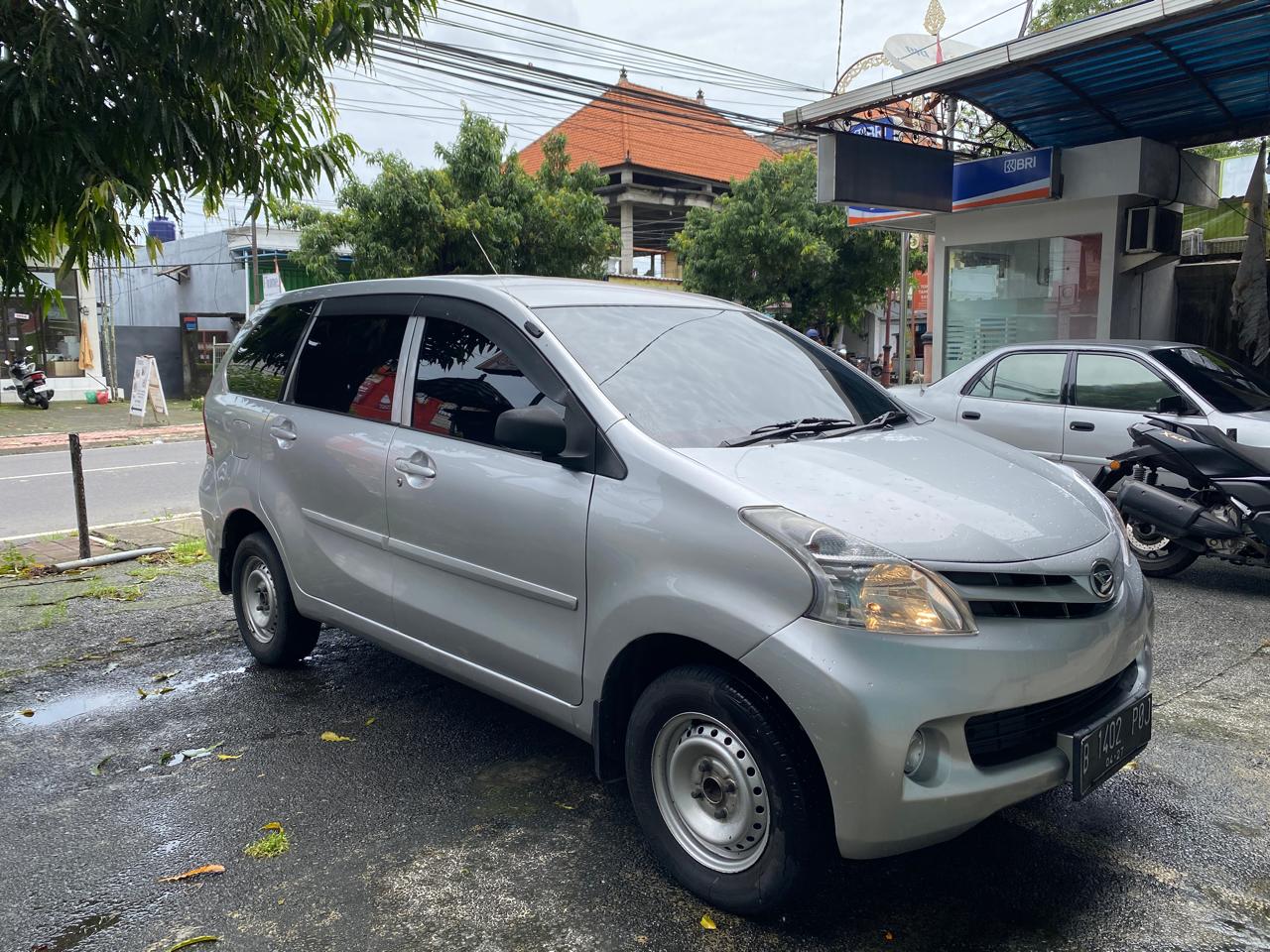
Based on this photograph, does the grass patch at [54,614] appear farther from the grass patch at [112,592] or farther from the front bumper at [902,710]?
the front bumper at [902,710]

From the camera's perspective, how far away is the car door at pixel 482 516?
10.3ft

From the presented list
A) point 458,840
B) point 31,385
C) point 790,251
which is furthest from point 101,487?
point 790,251

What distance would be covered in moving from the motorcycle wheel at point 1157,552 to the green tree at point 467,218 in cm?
1376

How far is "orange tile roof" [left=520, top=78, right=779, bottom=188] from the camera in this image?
2841 centimetres

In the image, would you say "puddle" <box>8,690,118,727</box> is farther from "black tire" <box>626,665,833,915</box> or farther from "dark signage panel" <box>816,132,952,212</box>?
"dark signage panel" <box>816,132,952,212</box>

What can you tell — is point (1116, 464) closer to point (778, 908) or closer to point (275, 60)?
point (778, 908)

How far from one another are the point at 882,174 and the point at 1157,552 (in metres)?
6.01

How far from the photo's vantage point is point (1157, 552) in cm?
648

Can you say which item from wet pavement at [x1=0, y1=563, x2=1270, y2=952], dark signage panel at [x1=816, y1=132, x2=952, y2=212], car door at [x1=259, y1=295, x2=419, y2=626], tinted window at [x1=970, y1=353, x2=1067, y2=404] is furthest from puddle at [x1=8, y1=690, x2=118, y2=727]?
dark signage panel at [x1=816, y1=132, x2=952, y2=212]

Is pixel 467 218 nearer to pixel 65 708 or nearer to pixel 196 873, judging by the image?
pixel 65 708

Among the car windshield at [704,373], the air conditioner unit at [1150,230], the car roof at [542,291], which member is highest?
the air conditioner unit at [1150,230]

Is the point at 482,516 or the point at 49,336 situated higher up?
the point at 49,336

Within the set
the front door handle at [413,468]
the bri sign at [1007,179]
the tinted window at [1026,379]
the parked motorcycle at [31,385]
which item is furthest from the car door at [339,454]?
the parked motorcycle at [31,385]

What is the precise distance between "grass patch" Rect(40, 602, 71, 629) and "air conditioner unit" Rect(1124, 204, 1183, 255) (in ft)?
35.6
